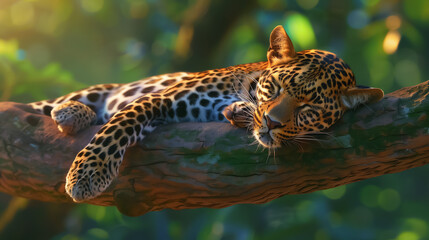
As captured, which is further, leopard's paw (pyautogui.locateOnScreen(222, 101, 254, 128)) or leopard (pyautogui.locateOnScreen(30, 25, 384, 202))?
leopard's paw (pyautogui.locateOnScreen(222, 101, 254, 128))

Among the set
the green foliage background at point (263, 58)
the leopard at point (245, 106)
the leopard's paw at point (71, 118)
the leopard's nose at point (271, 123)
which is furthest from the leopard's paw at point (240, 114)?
the green foliage background at point (263, 58)

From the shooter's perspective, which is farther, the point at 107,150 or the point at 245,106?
the point at 245,106

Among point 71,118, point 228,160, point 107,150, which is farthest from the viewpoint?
point 71,118

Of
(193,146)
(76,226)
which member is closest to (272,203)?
(76,226)

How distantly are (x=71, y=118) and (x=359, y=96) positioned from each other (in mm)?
2086

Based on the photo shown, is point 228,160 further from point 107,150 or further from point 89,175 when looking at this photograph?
point 89,175

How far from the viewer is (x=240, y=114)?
3268 millimetres

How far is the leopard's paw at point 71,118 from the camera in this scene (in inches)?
141

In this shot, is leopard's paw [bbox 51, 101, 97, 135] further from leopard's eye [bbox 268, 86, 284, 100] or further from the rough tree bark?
leopard's eye [bbox 268, 86, 284, 100]

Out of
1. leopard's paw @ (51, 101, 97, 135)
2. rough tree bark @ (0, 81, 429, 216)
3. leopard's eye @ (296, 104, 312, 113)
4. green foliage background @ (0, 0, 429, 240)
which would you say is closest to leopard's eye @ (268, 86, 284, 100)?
leopard's eye @ (296, 104, 312, 113)

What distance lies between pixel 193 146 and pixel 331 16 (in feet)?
22.9

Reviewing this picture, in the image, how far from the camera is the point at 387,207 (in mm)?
9211

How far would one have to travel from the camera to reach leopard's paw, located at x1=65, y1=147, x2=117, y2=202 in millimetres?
2820

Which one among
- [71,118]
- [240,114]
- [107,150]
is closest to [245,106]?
[240,114]
